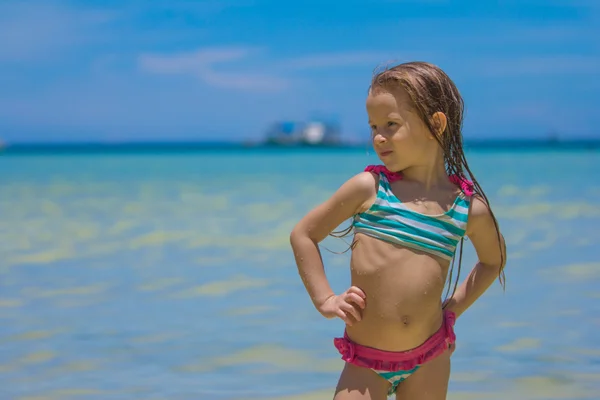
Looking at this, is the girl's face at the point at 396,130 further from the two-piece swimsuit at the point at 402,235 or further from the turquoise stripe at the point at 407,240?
the turquoise stripe at the point at 407,240

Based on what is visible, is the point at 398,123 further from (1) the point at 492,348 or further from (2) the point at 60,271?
(2) the point at 60,271

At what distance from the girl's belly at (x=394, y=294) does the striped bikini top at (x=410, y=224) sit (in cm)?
3

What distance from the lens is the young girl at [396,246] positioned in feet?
7.37

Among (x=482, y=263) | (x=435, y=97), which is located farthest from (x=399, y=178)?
(x=482, y=263)

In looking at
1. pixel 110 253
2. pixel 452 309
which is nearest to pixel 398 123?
pixel 452 309

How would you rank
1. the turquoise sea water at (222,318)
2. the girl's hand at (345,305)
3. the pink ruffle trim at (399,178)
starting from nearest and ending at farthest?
the girl's hand at (345,305) < the pink ruffle trim at (399,178) < the turquoise sea water at (222,318)

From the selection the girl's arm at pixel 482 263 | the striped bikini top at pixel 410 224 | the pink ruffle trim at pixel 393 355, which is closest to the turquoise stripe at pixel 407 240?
the striped bikini top at pixel 410 224

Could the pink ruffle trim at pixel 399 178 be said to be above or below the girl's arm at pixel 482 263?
above

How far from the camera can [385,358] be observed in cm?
224

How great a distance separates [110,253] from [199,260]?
0.95 meters

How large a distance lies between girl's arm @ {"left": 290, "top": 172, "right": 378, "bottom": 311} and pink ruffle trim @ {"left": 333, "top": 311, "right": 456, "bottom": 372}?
0.16 metres

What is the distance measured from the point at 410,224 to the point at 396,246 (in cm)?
7

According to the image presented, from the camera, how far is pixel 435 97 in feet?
7.49

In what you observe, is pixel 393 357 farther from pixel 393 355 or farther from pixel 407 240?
pixel 407 240
